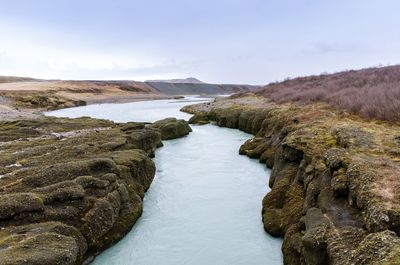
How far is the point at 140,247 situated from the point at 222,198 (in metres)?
5.64

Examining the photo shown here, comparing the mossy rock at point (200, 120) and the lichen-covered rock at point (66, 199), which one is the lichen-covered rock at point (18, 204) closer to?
the lichen-covered rock at point (66, 199)

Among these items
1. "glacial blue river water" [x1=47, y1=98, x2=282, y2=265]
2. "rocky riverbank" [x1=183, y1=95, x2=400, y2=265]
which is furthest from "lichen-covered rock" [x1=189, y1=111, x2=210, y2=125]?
"rocky riverbank" [x1=183, y1=95, x2=400, y2=265]

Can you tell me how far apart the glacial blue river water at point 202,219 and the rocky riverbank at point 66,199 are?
835 mm

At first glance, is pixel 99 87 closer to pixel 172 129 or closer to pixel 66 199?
pixel 172 129

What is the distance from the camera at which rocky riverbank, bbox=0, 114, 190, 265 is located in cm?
972

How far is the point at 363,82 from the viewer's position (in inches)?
1400

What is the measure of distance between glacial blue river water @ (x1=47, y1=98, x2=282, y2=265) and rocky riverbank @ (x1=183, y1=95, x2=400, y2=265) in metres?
0.96

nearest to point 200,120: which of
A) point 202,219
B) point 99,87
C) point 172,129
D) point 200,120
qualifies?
point 200,120

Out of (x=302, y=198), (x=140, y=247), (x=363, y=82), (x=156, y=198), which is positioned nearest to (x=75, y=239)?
(x=140, y=247)

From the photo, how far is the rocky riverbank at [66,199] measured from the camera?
31.9 feet

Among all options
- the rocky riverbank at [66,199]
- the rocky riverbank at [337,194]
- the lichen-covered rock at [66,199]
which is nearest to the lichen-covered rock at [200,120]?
the rocky riverbank at [337,194]

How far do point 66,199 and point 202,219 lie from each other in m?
5.34

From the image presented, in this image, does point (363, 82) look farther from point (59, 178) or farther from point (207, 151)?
point (59, 178)

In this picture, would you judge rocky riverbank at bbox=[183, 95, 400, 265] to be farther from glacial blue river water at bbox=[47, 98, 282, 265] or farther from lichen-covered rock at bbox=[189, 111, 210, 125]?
lichen-covered rock at bbox=[189, 111, 210, 125]
